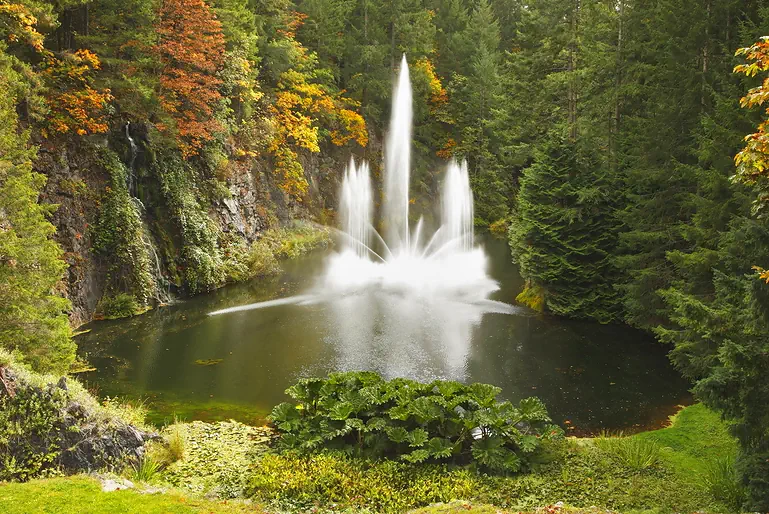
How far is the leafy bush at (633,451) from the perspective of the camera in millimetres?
7488

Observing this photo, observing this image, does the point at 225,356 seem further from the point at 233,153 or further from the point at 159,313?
the point at 233,153

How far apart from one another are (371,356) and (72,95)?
37.1 feet

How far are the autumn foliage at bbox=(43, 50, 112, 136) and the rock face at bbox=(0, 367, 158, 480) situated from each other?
10.9 meters

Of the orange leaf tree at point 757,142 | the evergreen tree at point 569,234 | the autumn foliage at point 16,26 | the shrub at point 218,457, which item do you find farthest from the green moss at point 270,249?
the orange leaf tree at point 757,142

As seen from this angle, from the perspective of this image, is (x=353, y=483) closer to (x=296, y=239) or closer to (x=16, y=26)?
(x=16, y=26)

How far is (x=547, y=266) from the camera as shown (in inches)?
697

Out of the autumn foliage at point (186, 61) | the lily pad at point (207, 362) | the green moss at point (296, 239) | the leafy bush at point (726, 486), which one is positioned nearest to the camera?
the leafy bush at point (726, 486)

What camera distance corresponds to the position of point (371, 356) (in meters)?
13.5

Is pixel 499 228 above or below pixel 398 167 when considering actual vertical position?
below

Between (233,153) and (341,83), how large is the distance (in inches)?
561

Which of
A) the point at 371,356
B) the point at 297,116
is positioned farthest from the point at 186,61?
the point at 371,356

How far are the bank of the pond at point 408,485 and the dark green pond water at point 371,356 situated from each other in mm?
2146

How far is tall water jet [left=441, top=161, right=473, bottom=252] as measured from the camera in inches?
1249

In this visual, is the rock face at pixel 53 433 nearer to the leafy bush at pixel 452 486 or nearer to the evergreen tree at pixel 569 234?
the leafy bush at pixel 452 486
